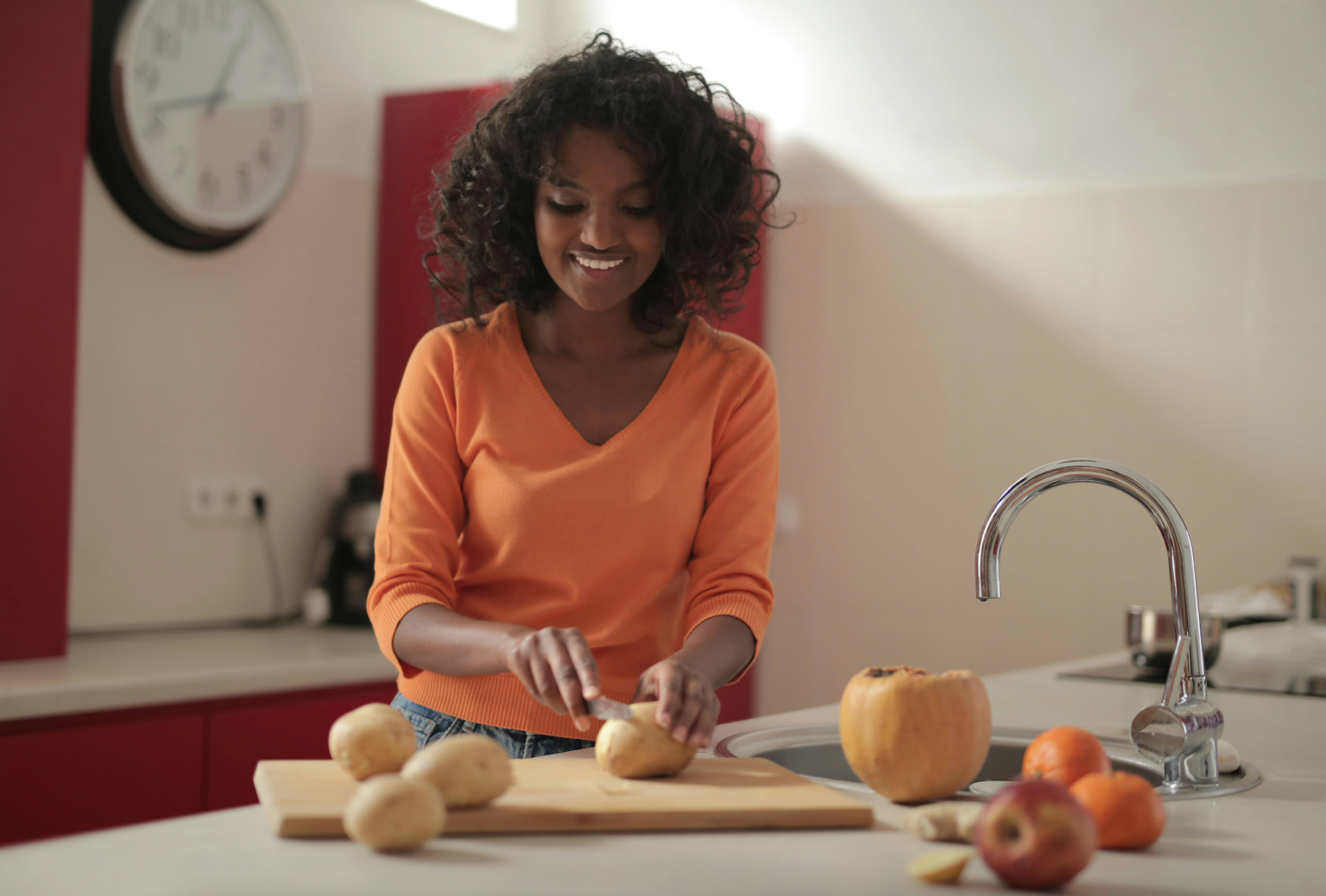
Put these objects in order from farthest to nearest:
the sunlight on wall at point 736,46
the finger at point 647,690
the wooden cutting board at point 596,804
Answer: the sunlight on wall at point 736,46
the finger at point 647,690
the wooden cutting board at point 596,804

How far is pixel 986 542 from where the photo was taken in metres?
1.07

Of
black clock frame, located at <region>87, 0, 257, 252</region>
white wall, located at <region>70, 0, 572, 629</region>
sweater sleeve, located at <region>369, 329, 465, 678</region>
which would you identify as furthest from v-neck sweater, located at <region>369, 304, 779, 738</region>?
black clock frame, located at <region>87, 0, 257, 252</region>

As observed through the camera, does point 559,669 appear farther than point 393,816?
Yes

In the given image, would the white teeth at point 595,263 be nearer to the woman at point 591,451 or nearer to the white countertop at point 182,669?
the woman at point 591,451

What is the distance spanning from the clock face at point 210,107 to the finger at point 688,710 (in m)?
2.13

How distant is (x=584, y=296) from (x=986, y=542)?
494 millimetres

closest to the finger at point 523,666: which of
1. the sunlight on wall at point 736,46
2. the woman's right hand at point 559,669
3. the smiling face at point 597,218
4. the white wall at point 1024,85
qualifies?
the woman's right hand at point 559,669

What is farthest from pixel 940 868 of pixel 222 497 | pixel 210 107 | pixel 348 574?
pixel 210 107

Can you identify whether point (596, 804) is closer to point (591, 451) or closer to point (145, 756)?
point (591, 451)

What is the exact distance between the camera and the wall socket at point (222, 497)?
2.88 meters

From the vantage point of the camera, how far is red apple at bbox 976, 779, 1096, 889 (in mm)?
733

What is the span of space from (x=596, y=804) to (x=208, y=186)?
90.6 inches

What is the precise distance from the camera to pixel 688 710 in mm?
995

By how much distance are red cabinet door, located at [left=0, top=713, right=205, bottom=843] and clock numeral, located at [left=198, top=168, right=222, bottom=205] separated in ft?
3.91
